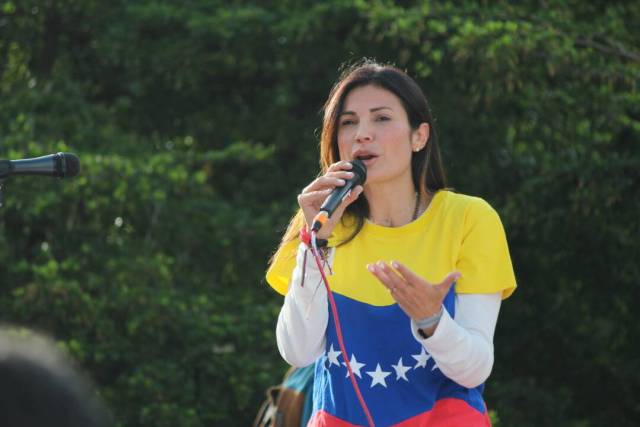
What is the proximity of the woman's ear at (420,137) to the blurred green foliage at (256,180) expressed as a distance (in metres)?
3.26

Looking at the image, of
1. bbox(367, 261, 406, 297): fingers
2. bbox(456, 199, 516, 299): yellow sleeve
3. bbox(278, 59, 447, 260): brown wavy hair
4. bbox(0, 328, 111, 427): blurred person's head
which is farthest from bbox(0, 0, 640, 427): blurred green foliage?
bbox(0, 328, 111, 427): blurred person's head

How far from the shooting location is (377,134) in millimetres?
2959

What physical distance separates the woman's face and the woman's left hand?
510 mm

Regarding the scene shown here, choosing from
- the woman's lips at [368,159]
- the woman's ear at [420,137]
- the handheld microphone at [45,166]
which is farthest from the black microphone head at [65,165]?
the woman's ear at [420,137]

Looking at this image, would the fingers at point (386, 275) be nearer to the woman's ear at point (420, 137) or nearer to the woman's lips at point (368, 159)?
the woman's lips at point (368, 159)

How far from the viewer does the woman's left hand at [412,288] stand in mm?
2414

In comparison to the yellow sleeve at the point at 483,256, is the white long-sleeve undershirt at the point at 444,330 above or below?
below

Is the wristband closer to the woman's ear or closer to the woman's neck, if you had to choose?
the woman's neck

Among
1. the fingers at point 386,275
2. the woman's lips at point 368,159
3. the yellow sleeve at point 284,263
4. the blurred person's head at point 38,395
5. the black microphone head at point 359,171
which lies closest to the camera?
the blurred person's head at point 38,395

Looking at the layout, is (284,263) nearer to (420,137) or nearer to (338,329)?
(338,329)

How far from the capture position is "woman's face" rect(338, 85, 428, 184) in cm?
294

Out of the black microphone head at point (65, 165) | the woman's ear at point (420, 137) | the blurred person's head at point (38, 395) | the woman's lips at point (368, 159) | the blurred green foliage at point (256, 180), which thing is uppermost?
the blurred person's head at point (38, 395)

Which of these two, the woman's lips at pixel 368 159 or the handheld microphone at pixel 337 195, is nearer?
the handheld microphone at pixel 337 195

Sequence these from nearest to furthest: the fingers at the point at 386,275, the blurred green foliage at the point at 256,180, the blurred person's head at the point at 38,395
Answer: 1. the blurred person's head at the point at 38,395
2. the fingers at the point at 386,275
3. the blurred green foliage at the point at 256,180
